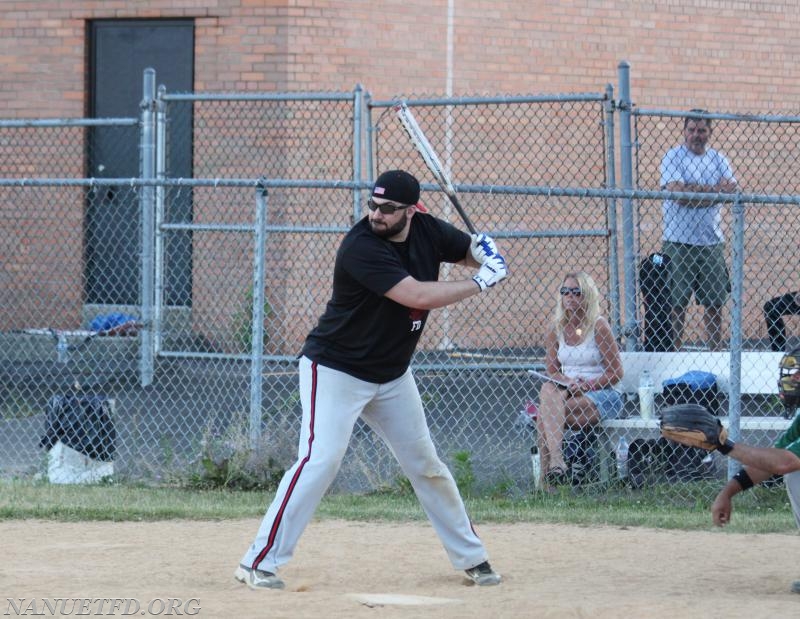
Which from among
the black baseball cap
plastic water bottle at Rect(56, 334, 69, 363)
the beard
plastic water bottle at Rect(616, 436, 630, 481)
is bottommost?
plastic water bottle at Rect(616, 436, 630, 481)

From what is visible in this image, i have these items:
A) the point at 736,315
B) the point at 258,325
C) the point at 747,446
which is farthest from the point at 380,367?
the point at 736,315

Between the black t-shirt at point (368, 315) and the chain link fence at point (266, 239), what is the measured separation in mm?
4054

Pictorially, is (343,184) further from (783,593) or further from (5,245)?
(5,245)

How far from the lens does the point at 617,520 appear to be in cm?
761

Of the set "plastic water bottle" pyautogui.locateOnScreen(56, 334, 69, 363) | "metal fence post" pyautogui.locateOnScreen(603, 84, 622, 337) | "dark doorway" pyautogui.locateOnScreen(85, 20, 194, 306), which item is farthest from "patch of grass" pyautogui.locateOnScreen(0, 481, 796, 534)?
"dark doorway" pyautogui.locateOnScreen(85, 20, 194, 306)

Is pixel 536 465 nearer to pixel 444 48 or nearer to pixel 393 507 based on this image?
pixel 393 507

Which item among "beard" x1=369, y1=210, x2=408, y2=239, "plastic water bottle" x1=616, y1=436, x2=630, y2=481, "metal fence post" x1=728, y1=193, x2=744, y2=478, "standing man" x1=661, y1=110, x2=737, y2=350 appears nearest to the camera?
"beard" x1=369, y1=210, x2=408, y2=239

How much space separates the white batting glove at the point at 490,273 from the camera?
5.83m

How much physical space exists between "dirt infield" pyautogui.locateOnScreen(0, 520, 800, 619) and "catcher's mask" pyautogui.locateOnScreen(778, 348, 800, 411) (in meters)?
0.89

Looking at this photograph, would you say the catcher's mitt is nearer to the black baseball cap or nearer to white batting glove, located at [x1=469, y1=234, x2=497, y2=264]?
white batting glove, located at [x1=469, y1=234, x2=497, y2=264]

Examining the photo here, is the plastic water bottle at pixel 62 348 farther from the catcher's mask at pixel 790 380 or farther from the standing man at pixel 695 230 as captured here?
the catcher's mask at pixel 790 380

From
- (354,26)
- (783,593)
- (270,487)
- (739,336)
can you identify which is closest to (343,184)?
(270,487)

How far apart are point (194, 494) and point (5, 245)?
6598mm

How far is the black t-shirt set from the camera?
19.0ft
